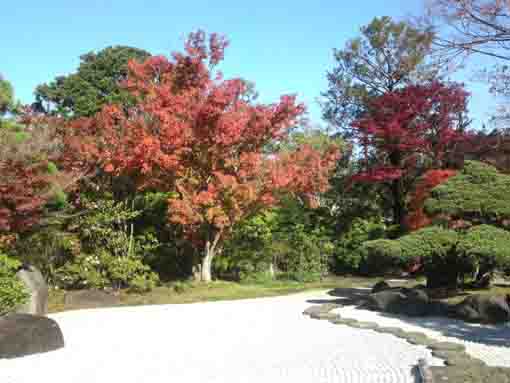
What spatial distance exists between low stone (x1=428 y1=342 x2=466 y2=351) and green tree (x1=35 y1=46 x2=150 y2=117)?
57.7 feet

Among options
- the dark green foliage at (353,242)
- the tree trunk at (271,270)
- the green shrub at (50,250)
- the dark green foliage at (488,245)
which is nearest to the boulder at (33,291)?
the green shrub at (50,250)

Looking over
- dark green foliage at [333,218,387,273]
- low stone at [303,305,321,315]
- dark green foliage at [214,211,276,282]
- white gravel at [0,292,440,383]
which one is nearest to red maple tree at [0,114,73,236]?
white gravel at [0,292,440,383]

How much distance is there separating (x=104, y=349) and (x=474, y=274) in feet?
26.6

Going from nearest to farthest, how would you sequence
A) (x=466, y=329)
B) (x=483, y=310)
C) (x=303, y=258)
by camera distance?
(x=466, y=329)
(x=483, y=310)
(x=303, y=258)

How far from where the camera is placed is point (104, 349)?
666 cm

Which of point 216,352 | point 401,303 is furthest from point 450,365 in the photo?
point 401,303

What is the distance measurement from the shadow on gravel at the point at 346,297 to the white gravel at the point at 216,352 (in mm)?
1180

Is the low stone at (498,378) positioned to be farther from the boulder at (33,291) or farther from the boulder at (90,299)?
the boulder at (90,299)

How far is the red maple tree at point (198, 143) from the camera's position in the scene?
472 inches

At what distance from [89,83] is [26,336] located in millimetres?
18073

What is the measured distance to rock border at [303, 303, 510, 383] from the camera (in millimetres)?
4852

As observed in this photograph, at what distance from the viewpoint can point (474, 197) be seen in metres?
9.61

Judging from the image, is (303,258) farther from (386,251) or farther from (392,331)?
(392,331)

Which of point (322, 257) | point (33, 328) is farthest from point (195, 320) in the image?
point (322, 257)
